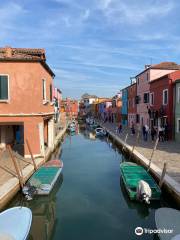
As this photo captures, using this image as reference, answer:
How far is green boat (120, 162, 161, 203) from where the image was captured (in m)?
11.2

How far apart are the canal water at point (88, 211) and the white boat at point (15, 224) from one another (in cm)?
81

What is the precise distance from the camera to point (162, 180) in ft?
38.4

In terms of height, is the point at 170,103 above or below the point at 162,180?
above

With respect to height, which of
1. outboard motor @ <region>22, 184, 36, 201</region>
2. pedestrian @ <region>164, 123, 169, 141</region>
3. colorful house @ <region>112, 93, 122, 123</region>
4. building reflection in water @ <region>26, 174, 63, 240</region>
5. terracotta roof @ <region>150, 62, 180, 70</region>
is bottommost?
building reflection in water @ <region>26, 174, 63, 240</region>

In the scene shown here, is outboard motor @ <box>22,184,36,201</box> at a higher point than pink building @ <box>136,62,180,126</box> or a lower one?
lower

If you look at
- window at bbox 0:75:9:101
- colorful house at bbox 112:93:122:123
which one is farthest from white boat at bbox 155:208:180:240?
colorful house at bbox 112:93:122:123

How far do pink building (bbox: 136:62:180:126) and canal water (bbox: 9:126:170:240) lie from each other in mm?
17798

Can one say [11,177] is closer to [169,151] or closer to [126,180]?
[126,180]

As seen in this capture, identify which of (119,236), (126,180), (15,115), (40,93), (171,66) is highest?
(171,66)

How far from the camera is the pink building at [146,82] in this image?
100 feet

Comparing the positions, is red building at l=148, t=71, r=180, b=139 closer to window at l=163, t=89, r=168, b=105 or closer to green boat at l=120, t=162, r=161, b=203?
window at l=163, t=89, r=168, b=105

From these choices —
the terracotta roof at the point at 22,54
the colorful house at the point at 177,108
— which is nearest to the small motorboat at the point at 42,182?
the terracotta roof at the point at 22,54

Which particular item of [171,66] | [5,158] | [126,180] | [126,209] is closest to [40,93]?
[5,158]

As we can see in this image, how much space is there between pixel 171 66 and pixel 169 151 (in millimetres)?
15217
